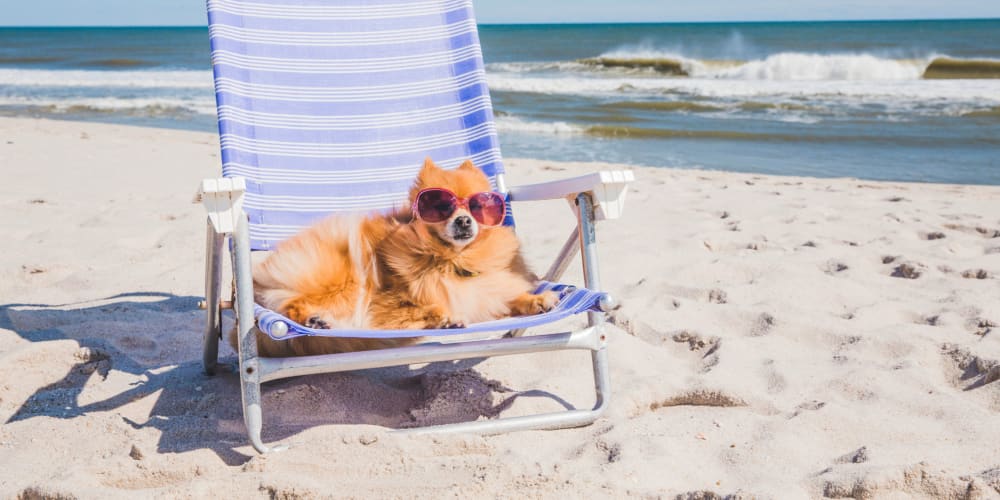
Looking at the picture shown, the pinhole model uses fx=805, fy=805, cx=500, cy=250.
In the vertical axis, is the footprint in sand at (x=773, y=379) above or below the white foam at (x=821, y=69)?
below

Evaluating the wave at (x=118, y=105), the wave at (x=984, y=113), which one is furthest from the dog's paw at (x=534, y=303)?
the wave at (x=118, y=105)

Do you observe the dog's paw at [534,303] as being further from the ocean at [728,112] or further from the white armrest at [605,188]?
the ocean at [728,112]

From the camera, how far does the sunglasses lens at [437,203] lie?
7.25 feet

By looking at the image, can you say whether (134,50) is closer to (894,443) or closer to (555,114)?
(555,114)

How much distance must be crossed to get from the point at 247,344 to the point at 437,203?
2.06 feet

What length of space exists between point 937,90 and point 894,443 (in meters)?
13.4

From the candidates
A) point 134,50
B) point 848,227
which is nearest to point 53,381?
point 848,227

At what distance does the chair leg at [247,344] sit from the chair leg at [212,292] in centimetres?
23

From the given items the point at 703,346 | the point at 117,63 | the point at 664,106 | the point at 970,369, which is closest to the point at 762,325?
the point at 703,346

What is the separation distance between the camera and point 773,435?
2.07 metres

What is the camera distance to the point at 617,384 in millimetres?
2471

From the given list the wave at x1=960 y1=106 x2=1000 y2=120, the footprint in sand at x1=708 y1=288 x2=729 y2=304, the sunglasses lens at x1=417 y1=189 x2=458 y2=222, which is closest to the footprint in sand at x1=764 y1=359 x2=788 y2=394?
the footprint in sand at x1=708 y1=288 x2=729 y2=304

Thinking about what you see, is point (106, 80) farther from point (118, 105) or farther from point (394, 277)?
point (394, 277)

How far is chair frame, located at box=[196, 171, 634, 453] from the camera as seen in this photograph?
1899 mm
